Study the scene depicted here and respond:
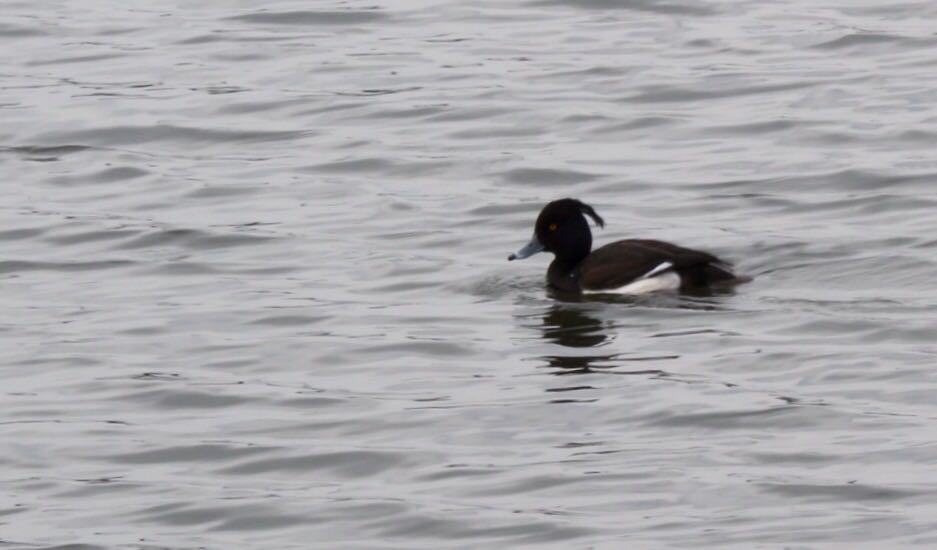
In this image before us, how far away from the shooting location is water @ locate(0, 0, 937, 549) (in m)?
Answer: 9.03

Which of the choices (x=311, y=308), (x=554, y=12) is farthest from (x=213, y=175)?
(x=554, y=12)

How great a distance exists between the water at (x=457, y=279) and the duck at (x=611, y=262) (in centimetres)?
18

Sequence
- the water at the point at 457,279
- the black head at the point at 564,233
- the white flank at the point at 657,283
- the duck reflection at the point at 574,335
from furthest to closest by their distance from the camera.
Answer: the black head at the point at 564,233, the white flank at the point at 657,283, the duck reflection at the point at 574,335, the water at the point at 457,279

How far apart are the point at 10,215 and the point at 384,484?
22.6 feet

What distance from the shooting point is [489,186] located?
16.0 metres

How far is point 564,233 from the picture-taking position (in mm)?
13500

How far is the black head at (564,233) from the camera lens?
1348 centimetres

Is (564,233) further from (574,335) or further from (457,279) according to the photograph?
(574,335)

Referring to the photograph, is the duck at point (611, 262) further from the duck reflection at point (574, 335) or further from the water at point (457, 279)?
the duck reflection at point (574, 335)

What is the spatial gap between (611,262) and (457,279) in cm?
96

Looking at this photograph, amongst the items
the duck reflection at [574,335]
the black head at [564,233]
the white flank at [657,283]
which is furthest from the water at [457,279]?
the black head at [564,233]

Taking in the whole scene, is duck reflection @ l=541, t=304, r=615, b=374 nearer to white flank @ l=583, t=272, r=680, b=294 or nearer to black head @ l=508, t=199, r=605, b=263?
white flank @ l=583, t=272, r=680, b=294

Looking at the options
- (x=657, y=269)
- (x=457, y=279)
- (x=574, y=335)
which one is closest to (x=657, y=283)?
(x=657, y=269)

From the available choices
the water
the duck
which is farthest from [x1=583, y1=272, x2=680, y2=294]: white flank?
the water
